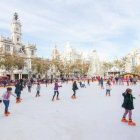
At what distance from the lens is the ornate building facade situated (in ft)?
292

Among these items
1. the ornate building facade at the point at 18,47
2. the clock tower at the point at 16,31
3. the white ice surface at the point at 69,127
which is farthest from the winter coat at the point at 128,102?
the clock tower at the point at 16,31

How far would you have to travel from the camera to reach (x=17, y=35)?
9756 centimetres

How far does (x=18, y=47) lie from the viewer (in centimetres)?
9719

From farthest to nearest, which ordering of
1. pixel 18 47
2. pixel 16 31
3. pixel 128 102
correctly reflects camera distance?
pixel 18 47 → pixel 16 31 → pixel 128 102

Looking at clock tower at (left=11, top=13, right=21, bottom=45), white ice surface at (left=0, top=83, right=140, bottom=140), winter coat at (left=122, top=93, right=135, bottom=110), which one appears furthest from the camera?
clock tower at (left=11, top=13, right=21, bottom=45)

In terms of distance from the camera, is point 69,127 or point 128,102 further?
point 128,102

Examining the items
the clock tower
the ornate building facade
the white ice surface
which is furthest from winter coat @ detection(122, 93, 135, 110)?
the clock tower

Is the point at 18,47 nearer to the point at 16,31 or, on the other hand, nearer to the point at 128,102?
the point at 16,31

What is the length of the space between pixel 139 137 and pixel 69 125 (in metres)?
3.14

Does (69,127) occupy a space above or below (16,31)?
below

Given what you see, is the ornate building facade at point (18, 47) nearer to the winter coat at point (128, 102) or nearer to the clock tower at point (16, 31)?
the clock tower at point (16, 31)

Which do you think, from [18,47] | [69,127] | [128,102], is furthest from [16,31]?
[69,127]

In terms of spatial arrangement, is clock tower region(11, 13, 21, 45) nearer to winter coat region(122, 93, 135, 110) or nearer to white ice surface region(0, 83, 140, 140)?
white ice surface region(0, 83, 140, 140)

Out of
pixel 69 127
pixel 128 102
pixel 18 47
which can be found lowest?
pixel 69 127
